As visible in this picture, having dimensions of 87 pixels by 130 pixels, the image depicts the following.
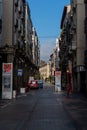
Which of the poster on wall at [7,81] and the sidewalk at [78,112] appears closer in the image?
the sidewalk at [78,112]

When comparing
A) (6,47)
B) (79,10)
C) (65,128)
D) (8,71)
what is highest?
(79,10)

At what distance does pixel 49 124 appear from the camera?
18469 mm

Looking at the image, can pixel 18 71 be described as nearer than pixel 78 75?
Yes

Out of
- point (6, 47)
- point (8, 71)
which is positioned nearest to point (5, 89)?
point (8, 71)

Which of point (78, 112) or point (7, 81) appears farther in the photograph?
point (7, 81)

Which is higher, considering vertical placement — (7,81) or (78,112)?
(7,81)

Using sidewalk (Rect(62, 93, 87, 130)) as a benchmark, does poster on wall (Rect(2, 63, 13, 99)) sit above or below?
above

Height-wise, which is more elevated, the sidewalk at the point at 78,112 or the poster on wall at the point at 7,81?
the poster on wall at the point at 7,81

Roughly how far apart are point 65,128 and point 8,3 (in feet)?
166

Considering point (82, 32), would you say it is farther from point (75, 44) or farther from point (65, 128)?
point (65, 128)

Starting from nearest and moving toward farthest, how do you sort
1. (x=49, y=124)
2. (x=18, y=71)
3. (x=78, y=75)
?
(x=49, y=124), (x=18, y=71), (x=78, y=75)

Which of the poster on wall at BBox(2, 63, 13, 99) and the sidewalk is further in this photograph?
the poster on wall at BBox(2, 63, 13, 99)

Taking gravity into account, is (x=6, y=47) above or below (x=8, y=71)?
above

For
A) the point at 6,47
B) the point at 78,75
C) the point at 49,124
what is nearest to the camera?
the point at 49,124
